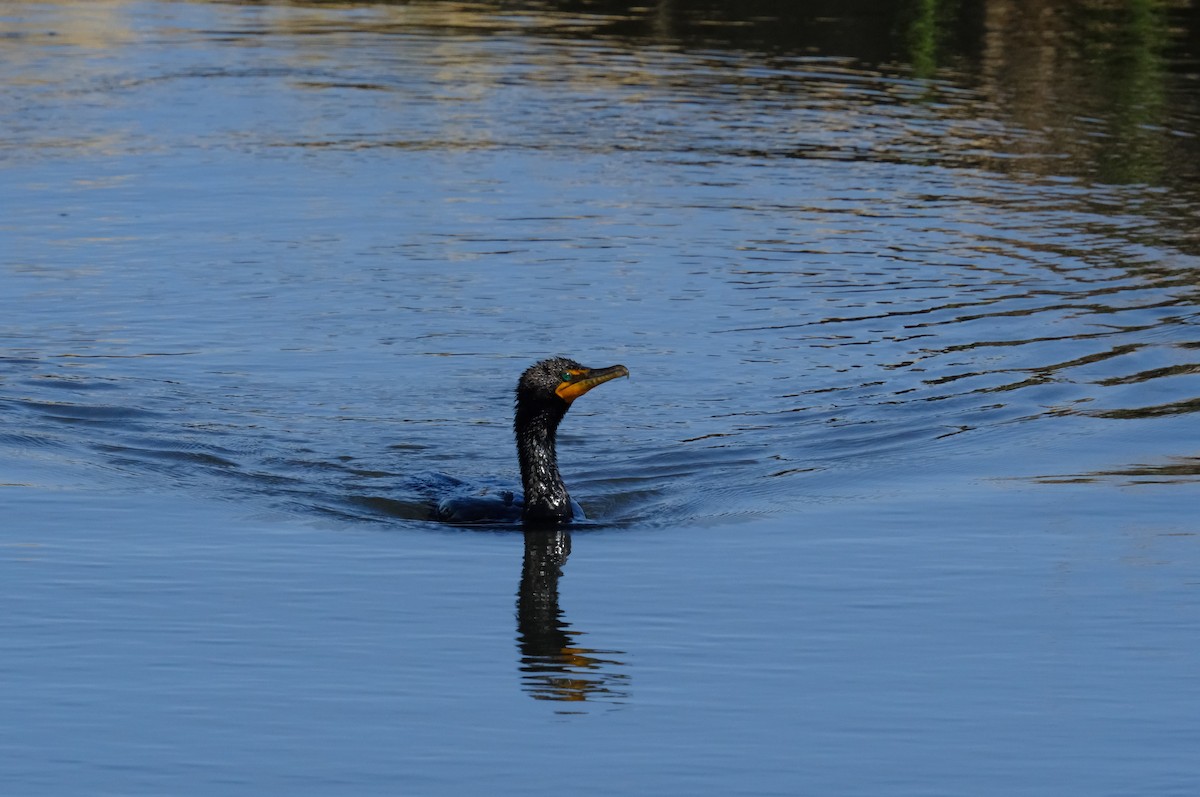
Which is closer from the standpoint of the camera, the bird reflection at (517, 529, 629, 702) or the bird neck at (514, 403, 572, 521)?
the bird reflection at (517, 529, 629, 702)

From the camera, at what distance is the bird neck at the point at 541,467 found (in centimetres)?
1084

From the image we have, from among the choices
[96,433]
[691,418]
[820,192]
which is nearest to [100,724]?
[96,433]

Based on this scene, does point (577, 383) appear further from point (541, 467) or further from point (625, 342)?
point (625, 342)

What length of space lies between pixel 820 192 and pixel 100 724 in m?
14.9

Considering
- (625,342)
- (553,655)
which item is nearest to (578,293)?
(625,342)

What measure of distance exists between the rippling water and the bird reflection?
28 millimetres

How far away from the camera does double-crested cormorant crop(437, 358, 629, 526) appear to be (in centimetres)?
1083

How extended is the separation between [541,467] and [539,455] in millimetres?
67

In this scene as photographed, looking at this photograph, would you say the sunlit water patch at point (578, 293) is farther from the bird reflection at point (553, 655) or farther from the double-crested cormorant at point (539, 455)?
the bird reflection at point (553, 655)

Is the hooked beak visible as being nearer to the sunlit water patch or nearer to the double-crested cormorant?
the double-crested cormorant

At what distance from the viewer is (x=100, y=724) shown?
720cm

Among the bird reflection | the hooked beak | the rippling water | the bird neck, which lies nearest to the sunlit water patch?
the rippling water

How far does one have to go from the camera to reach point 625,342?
15.1 meters

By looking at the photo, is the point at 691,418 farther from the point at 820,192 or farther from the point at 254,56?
the point at 254,56
